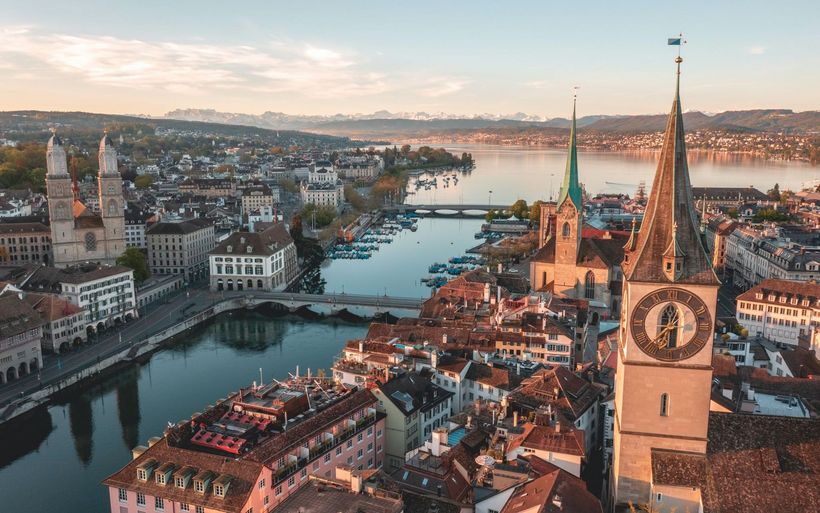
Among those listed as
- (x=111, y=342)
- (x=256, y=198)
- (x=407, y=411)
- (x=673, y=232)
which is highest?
(x=673, y=232)

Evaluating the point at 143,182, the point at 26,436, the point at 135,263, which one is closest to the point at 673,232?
the point at 26,436

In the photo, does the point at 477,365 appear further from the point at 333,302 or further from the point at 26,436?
the point at 333,302

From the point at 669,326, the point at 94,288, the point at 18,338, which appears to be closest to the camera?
the point at 669,326

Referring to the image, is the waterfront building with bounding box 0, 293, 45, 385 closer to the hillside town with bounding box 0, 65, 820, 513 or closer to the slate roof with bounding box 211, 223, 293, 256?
Answer: the hillside town with bounding box 0, 65, 820, 513

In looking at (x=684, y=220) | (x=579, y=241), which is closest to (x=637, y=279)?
(x=684, y=220)

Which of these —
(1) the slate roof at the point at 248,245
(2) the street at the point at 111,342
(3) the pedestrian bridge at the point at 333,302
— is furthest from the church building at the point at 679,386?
(1) the slate roof at the point at 248,245
